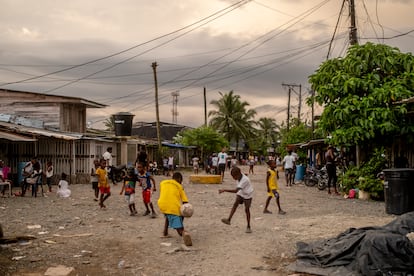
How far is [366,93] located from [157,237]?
9167 mm

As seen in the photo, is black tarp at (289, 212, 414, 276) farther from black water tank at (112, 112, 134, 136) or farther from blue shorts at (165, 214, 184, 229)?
black water tank at (112, 112, 134, 136)

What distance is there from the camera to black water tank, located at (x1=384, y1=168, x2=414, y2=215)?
1153 cm

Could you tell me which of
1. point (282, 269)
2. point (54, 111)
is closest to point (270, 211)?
point (282, 269)

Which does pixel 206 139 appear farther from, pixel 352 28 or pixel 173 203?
pixel 173 203

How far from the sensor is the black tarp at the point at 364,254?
5586mm

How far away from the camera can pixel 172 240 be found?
27.7 ft

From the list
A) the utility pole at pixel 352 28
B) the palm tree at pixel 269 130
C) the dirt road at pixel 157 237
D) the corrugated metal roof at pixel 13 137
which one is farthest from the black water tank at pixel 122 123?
the palm tree at pixel 269 130

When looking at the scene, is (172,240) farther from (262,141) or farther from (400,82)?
(262,141)

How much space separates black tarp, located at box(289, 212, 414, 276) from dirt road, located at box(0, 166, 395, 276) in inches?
16.7

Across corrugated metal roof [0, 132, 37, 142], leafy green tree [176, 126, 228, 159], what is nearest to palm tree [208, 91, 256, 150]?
leafy green tree [176, 126, 228, 159]

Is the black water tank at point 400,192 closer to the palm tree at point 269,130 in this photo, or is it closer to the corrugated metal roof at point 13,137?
the corrugated metal roof at point 13,137

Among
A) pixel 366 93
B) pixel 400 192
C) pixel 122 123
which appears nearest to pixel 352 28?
pixel 366 93

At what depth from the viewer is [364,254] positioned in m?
5.79

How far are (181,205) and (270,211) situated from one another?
16.0ft
